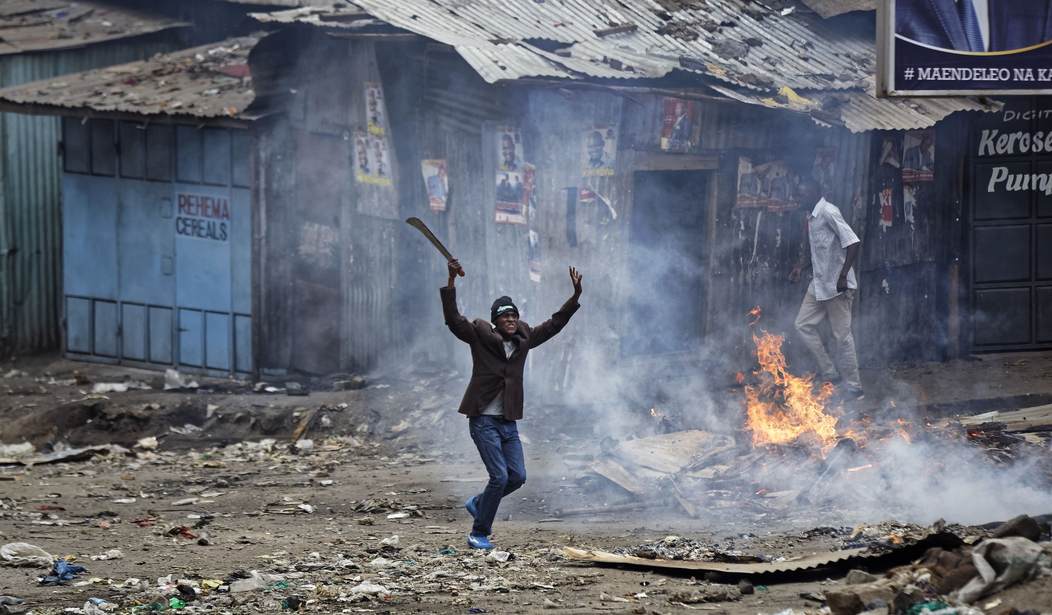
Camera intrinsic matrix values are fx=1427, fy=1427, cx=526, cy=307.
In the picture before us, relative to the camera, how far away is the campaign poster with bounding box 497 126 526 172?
13.4 m

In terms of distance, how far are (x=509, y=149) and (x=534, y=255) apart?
1.05 metres

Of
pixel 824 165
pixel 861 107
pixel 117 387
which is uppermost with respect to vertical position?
pixel 861 107

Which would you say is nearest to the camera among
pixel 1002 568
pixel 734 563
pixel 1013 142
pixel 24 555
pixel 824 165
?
pixel 1002 568

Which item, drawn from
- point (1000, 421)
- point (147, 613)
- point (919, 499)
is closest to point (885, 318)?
point (1000, 421)

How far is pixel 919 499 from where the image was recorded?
33.3 ft

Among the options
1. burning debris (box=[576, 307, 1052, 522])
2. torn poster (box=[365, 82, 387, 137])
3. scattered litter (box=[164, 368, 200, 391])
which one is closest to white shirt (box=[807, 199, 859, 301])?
burning debris (box=[576, 307, 1052, 522])

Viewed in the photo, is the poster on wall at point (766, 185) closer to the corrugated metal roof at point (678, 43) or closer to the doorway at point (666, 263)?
the doorway at point (666, 263)

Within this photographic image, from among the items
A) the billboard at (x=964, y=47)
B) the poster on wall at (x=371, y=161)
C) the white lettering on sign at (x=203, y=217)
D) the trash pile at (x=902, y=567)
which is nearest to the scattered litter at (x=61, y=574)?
the trash pile at (x=902, y=567)

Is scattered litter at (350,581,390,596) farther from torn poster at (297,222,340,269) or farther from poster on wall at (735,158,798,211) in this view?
torn poster at (297,222,340,269)

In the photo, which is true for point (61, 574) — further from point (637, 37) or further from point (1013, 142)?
point (1013, 142)

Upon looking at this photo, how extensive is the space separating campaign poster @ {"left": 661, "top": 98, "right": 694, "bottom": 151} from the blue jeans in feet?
15.6

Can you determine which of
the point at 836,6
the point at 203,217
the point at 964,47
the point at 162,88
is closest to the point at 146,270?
the point at 203,217

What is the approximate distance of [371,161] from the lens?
49.6ft

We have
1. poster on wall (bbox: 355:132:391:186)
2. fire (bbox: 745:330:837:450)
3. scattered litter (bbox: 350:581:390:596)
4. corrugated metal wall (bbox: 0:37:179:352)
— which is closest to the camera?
scattered litter (bbox: 350:581:390:596)
